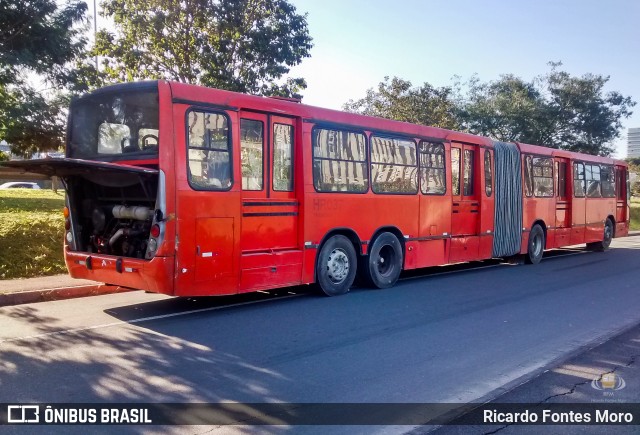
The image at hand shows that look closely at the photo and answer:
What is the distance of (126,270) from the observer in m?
8.38

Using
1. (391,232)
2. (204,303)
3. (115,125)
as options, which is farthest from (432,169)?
(115,125)

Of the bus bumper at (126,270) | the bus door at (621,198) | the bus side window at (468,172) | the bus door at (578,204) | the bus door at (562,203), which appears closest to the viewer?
the bus bumper at (126,270)

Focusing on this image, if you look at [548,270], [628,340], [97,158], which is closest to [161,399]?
[97,158]

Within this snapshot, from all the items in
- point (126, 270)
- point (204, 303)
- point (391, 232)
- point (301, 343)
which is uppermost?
point (391, 232)

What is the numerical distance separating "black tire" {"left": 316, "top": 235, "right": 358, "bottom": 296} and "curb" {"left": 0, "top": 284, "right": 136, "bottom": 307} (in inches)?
125

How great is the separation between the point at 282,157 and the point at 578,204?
1255 centimetres

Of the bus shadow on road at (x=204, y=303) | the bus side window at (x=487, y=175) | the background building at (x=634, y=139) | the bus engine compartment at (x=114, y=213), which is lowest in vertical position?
the bus shadow on road at (x=204, y=303)

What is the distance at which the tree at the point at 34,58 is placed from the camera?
474 inches

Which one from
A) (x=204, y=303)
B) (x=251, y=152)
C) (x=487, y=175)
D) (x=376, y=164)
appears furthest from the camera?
(x=487, y=175)

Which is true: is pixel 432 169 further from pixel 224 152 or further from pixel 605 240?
pixel 605 240

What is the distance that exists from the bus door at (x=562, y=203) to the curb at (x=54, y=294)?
1283 cm

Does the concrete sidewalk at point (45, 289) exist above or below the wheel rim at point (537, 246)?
below

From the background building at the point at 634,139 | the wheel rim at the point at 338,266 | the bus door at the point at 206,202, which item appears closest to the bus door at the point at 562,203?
the wheel rim at the point at 338,266

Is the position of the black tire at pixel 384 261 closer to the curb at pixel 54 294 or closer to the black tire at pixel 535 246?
the curb at pixel 54 294
